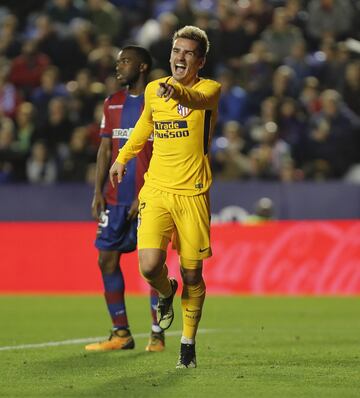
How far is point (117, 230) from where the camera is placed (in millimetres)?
9656

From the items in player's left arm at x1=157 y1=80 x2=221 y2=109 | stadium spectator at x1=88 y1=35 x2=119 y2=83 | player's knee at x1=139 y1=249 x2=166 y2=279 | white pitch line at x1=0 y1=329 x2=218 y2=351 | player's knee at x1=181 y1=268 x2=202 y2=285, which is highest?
player's left arm at x1=157 y1=80 x2=221 y2=109

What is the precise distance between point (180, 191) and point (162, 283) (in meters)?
0.65

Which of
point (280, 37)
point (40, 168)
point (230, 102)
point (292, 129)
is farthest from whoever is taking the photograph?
point (280, 37)

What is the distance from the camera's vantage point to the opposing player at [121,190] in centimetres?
958

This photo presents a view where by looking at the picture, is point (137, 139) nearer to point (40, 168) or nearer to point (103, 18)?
point (40, 168)

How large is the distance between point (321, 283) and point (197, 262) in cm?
839

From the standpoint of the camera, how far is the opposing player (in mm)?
9578

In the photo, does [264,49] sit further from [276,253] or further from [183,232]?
[183,232]

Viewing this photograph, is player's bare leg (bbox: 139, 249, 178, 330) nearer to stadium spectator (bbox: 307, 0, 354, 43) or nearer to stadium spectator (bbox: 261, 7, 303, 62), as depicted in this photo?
stadium spectator (bbox: 261, 7, 303, 62)

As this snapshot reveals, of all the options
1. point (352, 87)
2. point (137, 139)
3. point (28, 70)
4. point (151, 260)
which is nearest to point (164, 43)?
point (28, 70)

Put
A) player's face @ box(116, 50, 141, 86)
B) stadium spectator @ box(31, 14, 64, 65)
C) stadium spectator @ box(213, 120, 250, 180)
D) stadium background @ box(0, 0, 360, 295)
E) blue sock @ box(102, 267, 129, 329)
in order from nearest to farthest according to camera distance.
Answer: player's face @ box(116, 50, 141, 86) < blue sock @ box(102, 267, 129, 329) < stadium background @ box(0, 0, 360, 295) < stadium spectator @ box(213, 120, 250, 180) < stadium spectator @ box(31, 14, 64, 65)

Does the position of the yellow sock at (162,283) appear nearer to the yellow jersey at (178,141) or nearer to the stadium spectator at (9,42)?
the yellow jersey at (178,141)

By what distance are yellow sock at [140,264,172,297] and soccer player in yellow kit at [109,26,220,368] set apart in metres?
0.01

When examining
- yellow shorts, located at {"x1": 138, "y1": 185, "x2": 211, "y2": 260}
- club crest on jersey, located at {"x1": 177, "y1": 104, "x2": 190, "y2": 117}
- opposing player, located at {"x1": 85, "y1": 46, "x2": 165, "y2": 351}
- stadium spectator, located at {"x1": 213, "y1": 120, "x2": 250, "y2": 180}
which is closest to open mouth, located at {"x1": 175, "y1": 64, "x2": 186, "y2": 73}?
club crest on jersey, located at {"x1": 177, "y1": 104, "x2": 190, "y2": 117}
